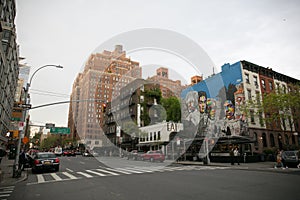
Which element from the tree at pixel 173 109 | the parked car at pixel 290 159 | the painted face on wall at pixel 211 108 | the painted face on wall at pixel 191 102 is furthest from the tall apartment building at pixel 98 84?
the parked car at pixel 290 159

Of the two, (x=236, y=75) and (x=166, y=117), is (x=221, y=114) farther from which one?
(x=166, y=117)

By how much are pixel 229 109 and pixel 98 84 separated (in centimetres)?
5989

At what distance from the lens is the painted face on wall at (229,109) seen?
3247cm

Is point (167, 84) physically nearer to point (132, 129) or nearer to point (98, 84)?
point (132, 129)

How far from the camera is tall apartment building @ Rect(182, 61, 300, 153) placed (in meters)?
30.9

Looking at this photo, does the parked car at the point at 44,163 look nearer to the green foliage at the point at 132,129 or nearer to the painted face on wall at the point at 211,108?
the painted face on wall at the point at 211,108

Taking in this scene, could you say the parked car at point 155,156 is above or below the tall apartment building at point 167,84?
→ below

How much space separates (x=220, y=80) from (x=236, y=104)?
6.17 meters

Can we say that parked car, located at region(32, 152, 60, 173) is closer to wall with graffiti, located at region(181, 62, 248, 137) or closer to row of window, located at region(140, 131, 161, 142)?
wall with graffiti, located at region(181, 62, 248, 137)

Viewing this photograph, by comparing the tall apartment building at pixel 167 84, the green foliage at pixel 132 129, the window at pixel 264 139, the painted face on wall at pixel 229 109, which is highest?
the tall apartment building at pixel 167 84

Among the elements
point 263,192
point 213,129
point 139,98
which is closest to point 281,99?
point 213,129

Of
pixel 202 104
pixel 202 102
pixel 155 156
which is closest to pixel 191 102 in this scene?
pixel 202 102

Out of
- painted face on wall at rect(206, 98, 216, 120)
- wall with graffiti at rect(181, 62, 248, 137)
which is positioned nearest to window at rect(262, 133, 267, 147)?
wall with graffiti at rect(181, 62, 248, 137)

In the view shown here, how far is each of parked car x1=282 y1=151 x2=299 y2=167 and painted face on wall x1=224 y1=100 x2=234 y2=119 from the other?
14012 millimetres
